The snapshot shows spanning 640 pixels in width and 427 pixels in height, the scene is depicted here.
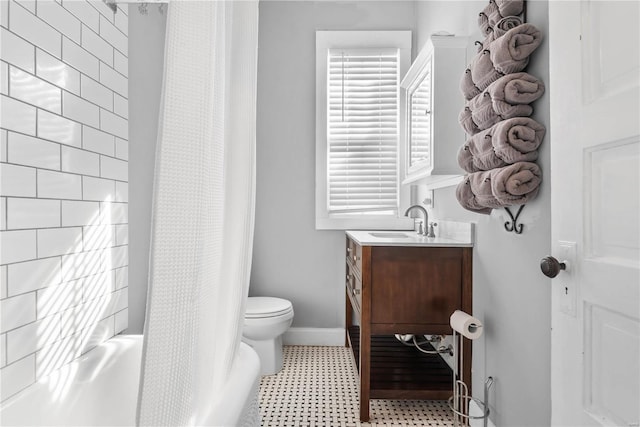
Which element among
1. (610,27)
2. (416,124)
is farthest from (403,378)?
(610,27)

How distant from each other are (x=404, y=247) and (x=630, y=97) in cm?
117

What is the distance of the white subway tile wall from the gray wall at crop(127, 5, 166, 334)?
4 cm

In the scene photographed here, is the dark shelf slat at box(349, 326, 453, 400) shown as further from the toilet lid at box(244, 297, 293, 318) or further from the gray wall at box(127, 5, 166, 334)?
the gray wall at box(127, 5, 166, 334)

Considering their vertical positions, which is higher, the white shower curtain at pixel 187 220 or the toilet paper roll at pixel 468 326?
the white shower curtain at pixel 187 220

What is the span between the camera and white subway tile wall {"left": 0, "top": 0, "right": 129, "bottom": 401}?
3.55 feet

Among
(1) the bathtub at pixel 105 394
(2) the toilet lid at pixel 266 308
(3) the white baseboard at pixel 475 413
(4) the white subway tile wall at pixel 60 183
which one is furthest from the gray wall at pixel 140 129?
(3) the white baseboard at pixel 475 413

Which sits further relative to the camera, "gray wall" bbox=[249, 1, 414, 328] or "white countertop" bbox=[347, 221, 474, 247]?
"gray wall" bbox=[249, 1, 414, 328]

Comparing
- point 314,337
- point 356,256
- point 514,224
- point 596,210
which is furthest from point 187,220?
point 314,337

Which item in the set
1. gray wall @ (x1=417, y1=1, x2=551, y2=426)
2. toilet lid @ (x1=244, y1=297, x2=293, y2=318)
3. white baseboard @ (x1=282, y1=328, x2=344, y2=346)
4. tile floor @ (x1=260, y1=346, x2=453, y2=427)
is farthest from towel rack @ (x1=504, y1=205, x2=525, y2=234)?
white baseboard @ (x1=282, y1=328, x2=344, y2=346)

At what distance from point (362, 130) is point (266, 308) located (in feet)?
5.23

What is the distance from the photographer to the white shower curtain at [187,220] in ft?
2.33

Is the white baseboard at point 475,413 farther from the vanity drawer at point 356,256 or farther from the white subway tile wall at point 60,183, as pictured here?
the white subway tile wall at point 60,183

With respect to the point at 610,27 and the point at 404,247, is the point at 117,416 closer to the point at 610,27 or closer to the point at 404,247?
the point at 404,247

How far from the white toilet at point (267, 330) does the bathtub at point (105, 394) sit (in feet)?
2.98
